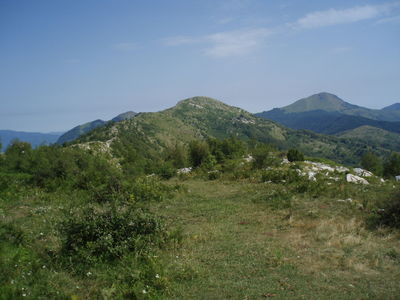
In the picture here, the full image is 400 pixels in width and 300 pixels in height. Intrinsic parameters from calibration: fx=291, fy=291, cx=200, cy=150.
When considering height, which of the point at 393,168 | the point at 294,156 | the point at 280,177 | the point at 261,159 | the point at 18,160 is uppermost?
the point at 18,160

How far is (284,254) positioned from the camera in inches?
380

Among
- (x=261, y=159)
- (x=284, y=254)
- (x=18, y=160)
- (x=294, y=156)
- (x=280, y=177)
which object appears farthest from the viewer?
(x=18, y=160)

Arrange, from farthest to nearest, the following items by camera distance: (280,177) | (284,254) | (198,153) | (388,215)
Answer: (198,153) < (280,177) < (388,215) < (284,254)

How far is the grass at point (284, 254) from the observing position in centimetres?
738

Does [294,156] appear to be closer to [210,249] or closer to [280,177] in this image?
[280,177]

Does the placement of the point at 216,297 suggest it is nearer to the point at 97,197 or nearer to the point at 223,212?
the point at 223,212

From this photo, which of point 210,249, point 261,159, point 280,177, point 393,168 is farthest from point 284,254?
point 393,168

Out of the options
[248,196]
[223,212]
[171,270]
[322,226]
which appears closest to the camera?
[171,270]

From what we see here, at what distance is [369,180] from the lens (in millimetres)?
24062

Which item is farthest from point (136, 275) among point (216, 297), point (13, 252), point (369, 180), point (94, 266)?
point (369, 180)

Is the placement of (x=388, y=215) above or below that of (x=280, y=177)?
below

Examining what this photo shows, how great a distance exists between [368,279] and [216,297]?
422cm

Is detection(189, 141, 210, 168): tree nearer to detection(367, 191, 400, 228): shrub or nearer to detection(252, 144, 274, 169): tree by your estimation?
detection(252, 144, 274, 169): tree

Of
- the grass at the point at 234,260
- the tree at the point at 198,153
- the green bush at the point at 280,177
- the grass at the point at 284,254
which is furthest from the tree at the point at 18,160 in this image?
the grass at the point at 284,254
